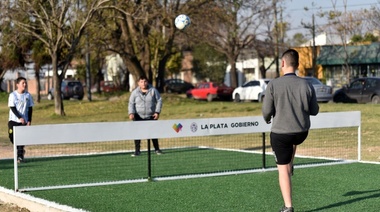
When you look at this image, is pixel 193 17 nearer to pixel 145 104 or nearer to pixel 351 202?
pixel 145 104

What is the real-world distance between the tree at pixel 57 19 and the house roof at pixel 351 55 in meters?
28.8

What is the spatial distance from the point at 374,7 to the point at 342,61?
495cm

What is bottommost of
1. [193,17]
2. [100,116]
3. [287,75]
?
[100,116]

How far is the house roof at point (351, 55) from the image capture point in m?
56.2

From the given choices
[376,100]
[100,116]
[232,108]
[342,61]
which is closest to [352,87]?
[376,100]

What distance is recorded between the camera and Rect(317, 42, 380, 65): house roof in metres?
56.2

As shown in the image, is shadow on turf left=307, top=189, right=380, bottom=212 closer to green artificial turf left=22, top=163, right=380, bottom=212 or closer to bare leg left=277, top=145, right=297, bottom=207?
green artificial turf left=22, top=163, right=380, bottom=212

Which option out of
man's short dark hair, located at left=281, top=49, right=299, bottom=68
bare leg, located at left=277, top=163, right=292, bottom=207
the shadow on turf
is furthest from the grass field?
man's short dark hair, located at left=281, top=49, right=299, bottom=68

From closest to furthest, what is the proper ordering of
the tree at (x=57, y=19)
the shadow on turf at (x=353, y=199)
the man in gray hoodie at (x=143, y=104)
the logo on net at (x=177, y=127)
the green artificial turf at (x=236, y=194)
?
the shadow on turf at (x=353, y=199), the green artificial turf at (x=236, y=194), the logo on net at (x=177, y=127), the man in gray hoodie at (x=143, y=104), the tree at (x=57, y=19)

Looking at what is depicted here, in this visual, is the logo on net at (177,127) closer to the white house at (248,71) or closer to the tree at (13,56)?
the tree at (13,56)

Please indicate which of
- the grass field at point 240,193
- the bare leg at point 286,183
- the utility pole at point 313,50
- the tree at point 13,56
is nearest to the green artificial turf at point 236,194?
the grass field at point 240,193

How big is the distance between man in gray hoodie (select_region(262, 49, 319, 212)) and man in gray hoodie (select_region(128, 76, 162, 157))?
7.99 metres

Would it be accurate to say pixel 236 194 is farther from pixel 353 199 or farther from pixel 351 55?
pixel 351 55

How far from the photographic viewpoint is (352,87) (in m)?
37.7
